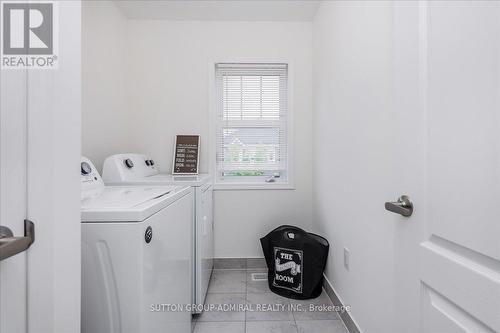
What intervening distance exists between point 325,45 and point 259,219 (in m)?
1.66

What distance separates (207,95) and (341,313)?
211 cm

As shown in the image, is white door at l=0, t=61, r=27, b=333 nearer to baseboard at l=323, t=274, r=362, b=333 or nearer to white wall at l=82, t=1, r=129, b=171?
white wall at l=82, t=1, r=129, b=171

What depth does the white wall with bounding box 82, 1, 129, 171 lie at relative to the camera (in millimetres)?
1714

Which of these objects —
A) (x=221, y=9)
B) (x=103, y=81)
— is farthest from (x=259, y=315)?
(x=221, y=9)

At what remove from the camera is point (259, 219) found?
94.3 inches

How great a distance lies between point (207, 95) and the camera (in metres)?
2.37

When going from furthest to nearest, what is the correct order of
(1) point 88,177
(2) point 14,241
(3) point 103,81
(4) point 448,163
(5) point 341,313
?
(3) point 103,81 → (5) point 341,313 → (1) point 88,177 → (4) point 448,163 → (2) point 14,241

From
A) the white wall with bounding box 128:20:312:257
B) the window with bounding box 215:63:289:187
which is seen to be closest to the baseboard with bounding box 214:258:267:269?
the white wall with bounding box 128:20:312:257

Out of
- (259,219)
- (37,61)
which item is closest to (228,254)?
(259,219)

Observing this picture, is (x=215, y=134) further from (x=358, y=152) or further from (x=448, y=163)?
(x=448, y=163)

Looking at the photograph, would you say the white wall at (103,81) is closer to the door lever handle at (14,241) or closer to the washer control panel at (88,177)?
the washer control panel at (88,177)

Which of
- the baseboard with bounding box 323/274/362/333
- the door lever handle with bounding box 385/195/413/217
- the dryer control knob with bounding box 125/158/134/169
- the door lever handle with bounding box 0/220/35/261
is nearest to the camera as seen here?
the door lever handle with bounding box 0/220/35/261

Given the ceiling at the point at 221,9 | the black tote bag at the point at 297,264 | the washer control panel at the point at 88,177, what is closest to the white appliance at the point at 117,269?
the washer control panel at the point at 88,177

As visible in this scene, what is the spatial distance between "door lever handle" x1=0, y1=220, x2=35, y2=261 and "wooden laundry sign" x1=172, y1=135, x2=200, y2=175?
1.77 metres
